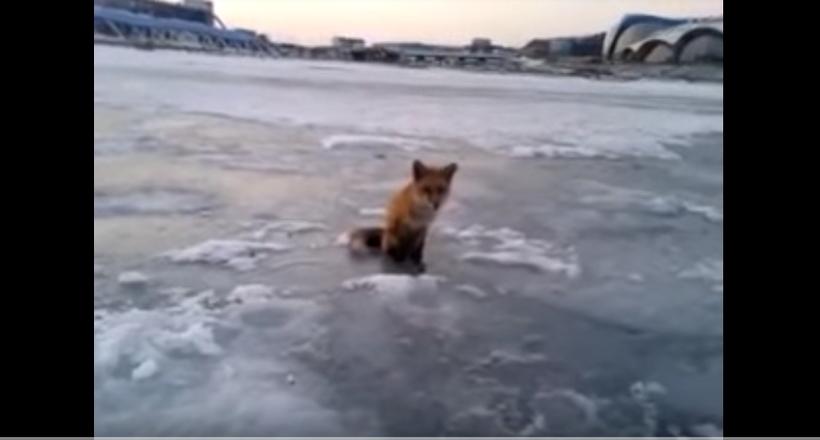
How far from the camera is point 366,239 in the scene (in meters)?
2.60

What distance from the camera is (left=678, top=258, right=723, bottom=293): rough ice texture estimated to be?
7.68 feet

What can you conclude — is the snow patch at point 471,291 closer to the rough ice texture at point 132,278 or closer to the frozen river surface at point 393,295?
the frozen river surface at point 393,295

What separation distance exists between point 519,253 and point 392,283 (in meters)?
0.59

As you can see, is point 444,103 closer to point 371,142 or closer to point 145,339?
point 371,142

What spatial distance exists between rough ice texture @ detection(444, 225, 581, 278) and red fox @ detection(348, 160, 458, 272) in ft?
0.68

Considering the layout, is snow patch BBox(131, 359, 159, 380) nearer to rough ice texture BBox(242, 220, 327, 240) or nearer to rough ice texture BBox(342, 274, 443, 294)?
rough ice texture BBox(342, 274, 443, 294)

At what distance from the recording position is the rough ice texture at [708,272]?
2342mm

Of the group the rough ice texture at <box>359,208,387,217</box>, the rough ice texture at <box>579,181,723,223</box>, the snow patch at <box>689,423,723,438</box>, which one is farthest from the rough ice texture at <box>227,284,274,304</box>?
the rough ice texture at <box>579,181,723,223</box>

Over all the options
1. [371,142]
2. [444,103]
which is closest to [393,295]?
[371,142]

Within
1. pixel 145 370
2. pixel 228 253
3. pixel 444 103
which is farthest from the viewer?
pixel 444 103
